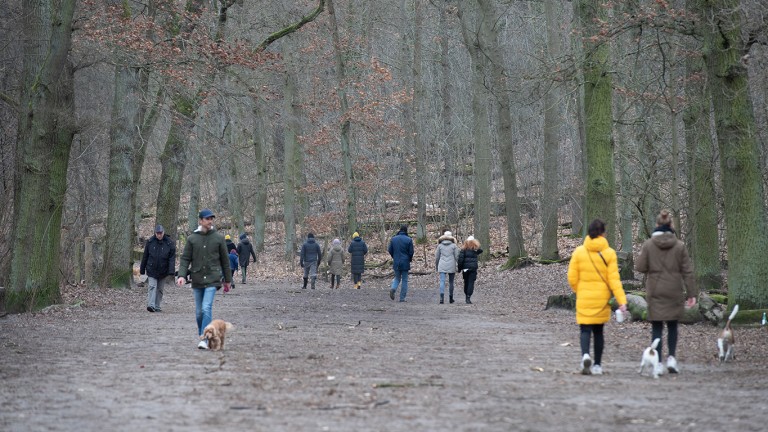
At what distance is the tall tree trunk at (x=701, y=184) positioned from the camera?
20173 mm

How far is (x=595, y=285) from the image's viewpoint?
10.9 m

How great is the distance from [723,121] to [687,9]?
2.45 meters

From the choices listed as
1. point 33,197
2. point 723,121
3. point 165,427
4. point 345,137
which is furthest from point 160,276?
point 345,137

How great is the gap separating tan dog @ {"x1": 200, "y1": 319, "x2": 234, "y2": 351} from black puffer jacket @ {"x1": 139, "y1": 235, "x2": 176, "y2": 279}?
7541 mm

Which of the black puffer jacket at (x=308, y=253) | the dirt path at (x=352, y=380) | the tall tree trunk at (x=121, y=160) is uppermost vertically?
the tall tree trunk at (x=121, y=160)

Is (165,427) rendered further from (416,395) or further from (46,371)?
(46,371)

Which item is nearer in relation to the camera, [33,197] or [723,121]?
[723,121]

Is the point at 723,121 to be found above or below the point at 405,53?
below

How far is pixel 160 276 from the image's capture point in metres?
20.3

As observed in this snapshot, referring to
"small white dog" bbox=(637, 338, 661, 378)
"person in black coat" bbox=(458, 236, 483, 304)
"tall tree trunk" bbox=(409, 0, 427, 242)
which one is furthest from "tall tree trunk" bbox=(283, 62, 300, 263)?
"small white dog" bbox=(637, 338, 661, 378)

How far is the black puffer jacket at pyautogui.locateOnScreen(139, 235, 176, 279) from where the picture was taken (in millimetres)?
20062

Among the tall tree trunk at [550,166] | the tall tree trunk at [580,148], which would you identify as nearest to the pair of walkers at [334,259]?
the tall tree trunk at [550,166]

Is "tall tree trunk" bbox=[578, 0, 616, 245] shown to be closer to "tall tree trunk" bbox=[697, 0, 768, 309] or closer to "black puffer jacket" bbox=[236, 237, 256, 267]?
"tall tree trunk" bbox=[697, 0, 768, 309]

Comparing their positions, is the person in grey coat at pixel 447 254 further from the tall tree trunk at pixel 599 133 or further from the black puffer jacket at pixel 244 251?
the black puffer jacket at pixel 244 251
